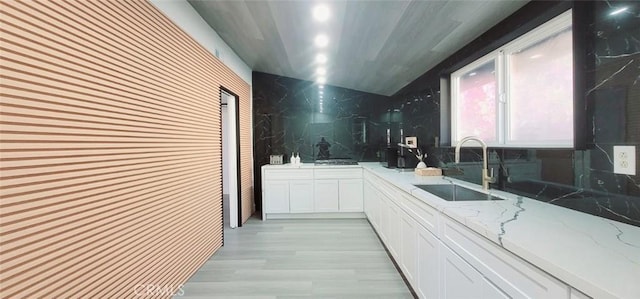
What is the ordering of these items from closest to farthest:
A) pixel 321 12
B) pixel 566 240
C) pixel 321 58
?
pixel 566 240 < pixel 321 12 < pixel 321 58

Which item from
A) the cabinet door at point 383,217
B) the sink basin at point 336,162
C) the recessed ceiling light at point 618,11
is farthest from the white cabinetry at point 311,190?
the recessed ceiling light at point 618,11

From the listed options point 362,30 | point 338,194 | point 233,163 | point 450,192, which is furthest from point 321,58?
point 450,192

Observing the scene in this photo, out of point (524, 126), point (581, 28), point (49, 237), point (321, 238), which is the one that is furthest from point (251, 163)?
point (581, 28)

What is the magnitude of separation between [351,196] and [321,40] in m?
2.41

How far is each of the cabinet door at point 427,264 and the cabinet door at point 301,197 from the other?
243 centimetres

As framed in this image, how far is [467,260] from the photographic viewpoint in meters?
1.22

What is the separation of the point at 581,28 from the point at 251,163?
165 inches

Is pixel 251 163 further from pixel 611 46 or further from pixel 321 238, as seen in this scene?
pixel 611 46

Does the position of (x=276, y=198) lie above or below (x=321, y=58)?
below

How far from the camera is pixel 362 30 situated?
2.40m

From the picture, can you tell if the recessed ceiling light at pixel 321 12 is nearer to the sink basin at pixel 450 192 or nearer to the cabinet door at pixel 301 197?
the sink basin at pixel 450 192

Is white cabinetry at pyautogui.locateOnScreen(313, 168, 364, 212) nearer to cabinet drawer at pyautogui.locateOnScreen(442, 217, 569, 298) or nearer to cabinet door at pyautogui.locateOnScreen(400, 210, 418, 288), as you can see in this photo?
cabinet door at pyautogui.locateOnScreen(400, 210, 418, 288)

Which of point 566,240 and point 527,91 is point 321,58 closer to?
point 527,91

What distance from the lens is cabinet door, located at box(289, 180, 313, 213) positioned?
4.12m
